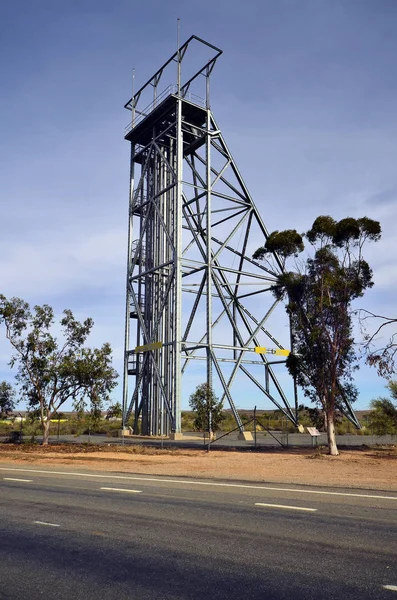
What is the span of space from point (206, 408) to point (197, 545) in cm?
2394

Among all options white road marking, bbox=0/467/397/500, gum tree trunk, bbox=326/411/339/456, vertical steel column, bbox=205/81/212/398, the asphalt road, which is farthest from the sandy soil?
vertical steel column, bbox=205/81/212/398

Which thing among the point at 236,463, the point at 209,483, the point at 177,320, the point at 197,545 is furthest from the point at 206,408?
the point at 197,545

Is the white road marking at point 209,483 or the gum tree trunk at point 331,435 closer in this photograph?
the white road marking at point 209,483

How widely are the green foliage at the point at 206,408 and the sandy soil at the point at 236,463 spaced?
161 inches

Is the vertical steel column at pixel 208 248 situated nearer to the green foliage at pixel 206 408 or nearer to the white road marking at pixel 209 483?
the green foliage at pixel 206 408

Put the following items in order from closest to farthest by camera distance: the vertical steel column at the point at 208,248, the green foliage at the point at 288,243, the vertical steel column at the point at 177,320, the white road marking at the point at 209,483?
the white road marking at the point at 209,483
the green foliage at the point at 288,243
the vertical steel column at the point at 177,320
the vertical steel column at the point at 208,248

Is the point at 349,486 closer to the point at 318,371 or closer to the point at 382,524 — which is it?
the point at 382,524

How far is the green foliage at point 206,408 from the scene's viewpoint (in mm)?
30578

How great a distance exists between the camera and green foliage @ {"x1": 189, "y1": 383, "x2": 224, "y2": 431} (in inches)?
1204

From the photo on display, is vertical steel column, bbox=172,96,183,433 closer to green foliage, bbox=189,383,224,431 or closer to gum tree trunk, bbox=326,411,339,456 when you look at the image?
green foliage, bbox=189,383,224,431

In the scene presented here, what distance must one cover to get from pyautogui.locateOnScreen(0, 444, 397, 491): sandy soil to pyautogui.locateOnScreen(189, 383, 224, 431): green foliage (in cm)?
410

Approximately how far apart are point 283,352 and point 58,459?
70.8 feet

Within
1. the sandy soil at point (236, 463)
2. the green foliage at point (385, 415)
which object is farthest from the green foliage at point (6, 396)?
the green foliage at point (385, 415)

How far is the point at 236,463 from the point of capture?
2064 cm
